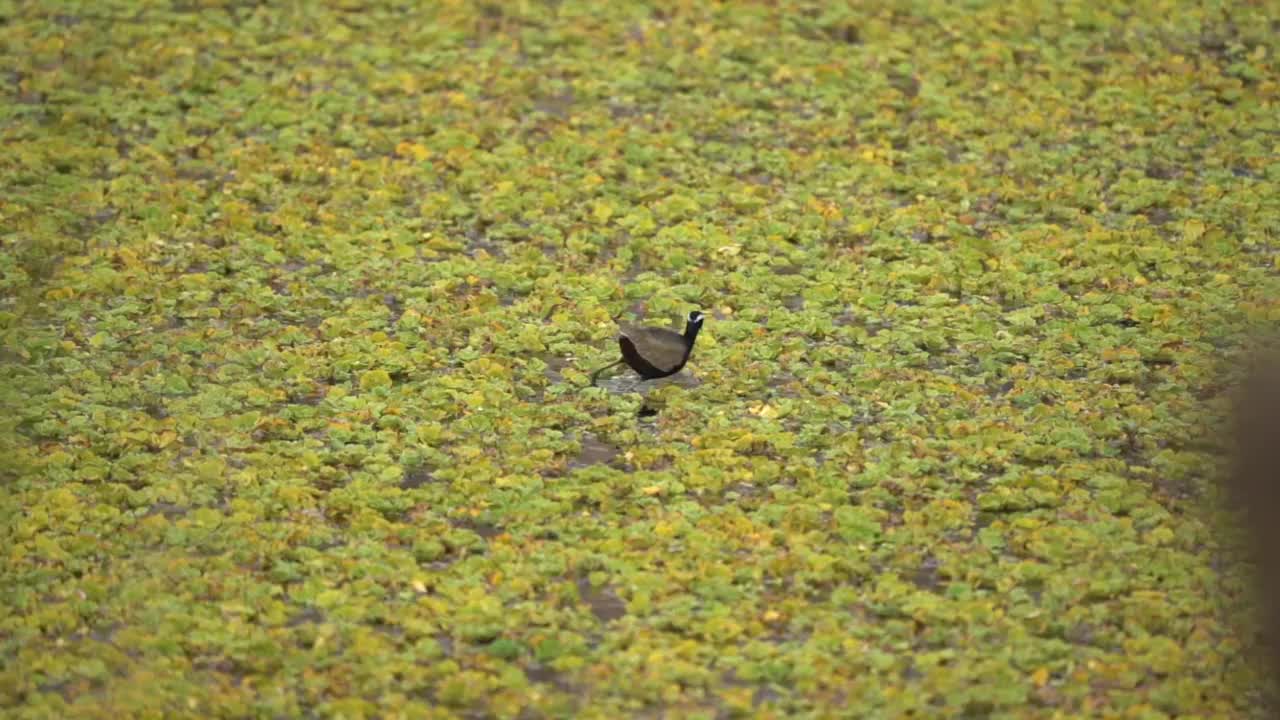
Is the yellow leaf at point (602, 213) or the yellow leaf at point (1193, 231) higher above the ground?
the yellow leaf at point (1193, 231)

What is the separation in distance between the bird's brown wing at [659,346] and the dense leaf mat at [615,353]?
0.35ft

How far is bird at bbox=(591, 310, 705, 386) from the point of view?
6.85 m

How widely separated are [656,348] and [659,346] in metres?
0.01

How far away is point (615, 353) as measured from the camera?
7.18 metres

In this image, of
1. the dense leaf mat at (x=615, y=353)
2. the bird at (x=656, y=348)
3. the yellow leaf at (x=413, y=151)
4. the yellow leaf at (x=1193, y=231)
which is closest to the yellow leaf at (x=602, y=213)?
the dense leaf mat at (x=615, y=353)

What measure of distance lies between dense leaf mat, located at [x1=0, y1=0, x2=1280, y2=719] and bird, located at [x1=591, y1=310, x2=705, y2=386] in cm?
9

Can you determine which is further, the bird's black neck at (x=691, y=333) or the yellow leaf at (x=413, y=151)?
the yellow leaf at (x=413, y=151)

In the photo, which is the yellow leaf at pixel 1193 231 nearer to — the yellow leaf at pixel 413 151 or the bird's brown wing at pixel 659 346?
the bird's brown wing at pixel 659 346

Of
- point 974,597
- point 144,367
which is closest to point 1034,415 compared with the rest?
point 974,597

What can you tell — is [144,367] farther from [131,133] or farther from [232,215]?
[131,133]

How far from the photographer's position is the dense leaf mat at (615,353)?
211 inches

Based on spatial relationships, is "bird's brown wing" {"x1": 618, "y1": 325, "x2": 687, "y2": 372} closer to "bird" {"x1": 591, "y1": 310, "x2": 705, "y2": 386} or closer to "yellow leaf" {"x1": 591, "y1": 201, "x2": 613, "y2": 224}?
"bird" {"x1": 591, "y1": 310, "x2": 705, "y2": 386}

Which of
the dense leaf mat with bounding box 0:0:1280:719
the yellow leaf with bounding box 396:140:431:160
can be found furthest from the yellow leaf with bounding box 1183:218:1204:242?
the yellow leaf with bounding box 396:140:431:160

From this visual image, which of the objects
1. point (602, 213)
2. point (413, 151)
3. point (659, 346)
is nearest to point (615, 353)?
point (659, 346)
